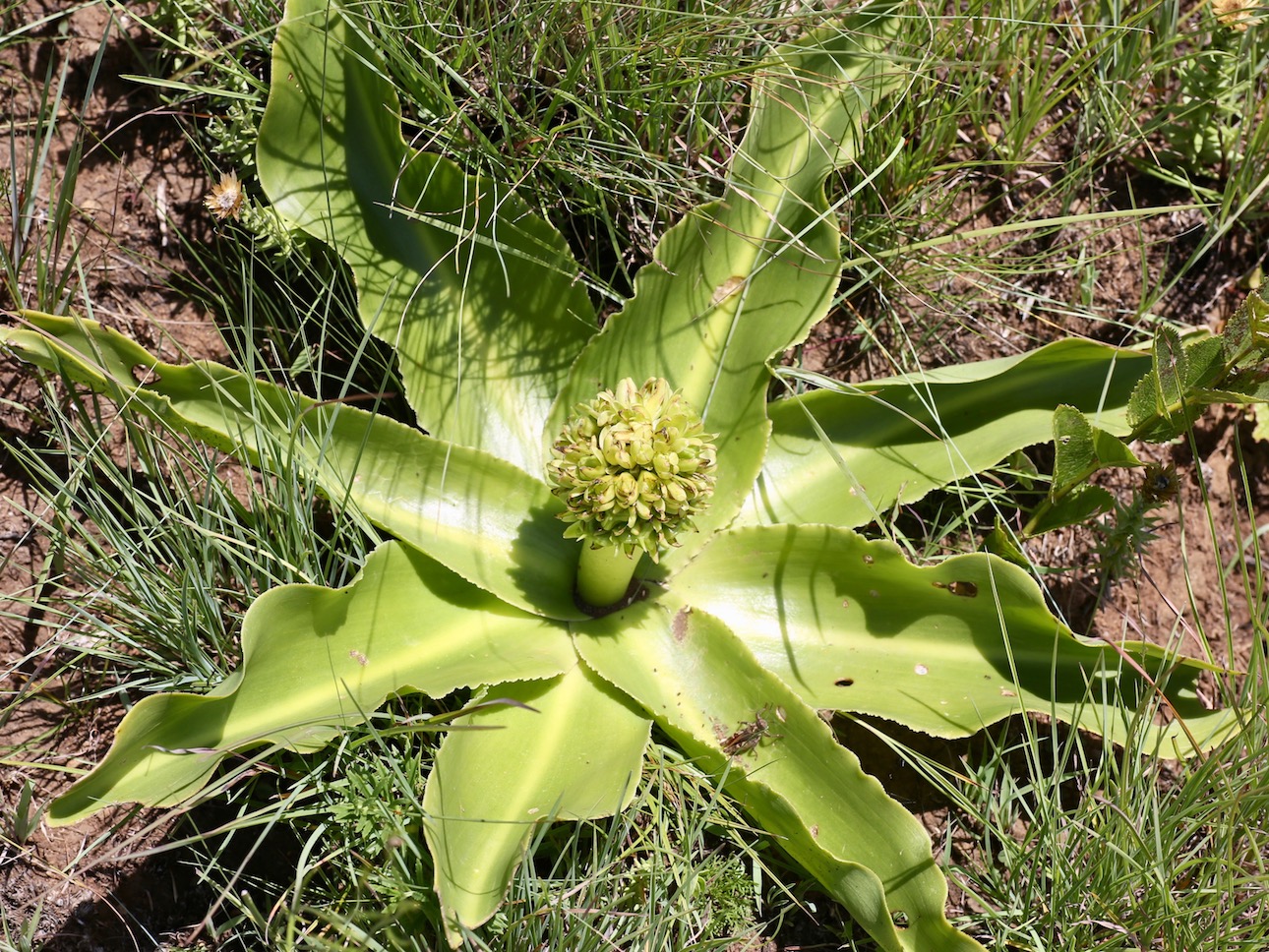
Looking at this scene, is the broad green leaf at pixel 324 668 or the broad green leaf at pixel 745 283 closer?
the broad green leaf at pixel 324 668

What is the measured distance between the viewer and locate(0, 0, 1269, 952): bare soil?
6.93 feet

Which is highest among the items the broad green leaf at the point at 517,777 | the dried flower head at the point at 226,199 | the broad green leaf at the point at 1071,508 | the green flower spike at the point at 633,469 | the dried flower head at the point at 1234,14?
the dried flower head at the point at 1234,14

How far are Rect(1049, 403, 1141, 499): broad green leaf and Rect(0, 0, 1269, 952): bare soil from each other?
15 centimetres

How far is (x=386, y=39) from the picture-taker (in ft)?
7.02

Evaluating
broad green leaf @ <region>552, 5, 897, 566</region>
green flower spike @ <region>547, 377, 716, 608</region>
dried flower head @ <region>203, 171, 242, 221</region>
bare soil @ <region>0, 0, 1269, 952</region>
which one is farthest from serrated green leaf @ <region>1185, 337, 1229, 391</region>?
dried flower head @ <region>203, 171, 242, 221</region>

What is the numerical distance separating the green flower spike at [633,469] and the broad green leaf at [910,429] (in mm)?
383

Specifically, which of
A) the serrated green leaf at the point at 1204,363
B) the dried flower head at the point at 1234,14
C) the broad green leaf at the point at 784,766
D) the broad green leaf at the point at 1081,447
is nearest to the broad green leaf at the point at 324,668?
the broad green leaf at the point at 784,766

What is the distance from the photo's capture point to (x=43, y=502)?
228 cm

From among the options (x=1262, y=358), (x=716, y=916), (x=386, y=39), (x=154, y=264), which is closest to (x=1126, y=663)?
(x=1262, y=358)

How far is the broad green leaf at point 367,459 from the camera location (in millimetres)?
1935

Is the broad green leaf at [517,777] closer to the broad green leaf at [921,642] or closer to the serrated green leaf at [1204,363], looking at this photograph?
the broad green leaf at [921,642]

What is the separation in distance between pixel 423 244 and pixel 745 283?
0.69 meters

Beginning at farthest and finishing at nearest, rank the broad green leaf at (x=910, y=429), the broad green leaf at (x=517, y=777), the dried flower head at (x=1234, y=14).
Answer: the dried flower head at (x=1234, y=14), the broad green leaf at (x=910, y=429), the broad green leaf at (x=517, y=777)

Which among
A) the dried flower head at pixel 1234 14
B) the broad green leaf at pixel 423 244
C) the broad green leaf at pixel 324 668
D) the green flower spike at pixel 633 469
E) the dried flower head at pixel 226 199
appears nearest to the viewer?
the broad green leaf at pixel 324 668
